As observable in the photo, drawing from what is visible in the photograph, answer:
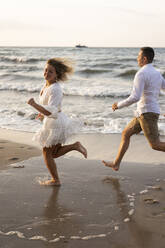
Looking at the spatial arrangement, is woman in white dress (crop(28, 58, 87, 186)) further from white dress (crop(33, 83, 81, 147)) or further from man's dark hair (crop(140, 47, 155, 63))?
man's dark hair (crop(140, 47, 155, 63))

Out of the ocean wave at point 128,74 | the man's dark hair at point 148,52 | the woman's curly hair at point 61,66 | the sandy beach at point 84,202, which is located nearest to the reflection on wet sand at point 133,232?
the sandy beach at point 84,202

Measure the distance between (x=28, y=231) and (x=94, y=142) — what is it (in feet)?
11.3

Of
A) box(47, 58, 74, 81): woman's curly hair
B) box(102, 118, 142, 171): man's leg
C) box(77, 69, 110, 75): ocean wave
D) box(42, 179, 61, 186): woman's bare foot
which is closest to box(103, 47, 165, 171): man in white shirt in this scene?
box(102, 118, 142, 171): man's leg

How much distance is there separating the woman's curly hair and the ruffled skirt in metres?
0.47

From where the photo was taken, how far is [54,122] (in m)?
3.98

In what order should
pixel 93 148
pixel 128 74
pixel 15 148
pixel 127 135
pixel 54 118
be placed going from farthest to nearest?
pixel 128 74
pixel 93 148
pixel 15 148
pixel 127 135
pixel 54 118

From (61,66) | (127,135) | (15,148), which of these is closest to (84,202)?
(127,135)

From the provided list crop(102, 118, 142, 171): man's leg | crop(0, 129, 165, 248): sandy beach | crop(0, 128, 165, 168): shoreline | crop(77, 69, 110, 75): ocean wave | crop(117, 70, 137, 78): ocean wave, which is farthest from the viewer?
crop(77, 69, 110, 75): ocean wave

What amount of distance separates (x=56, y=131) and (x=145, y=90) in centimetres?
118

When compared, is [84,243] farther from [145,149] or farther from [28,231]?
[145,149]

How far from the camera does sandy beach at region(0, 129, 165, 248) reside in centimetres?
281

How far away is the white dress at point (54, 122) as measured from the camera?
3875 millimetres

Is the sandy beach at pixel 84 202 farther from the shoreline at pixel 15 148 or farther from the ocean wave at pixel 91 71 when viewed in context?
the ocean wave at pixel 91 71

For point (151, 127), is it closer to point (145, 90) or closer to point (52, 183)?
point (145, 90)
